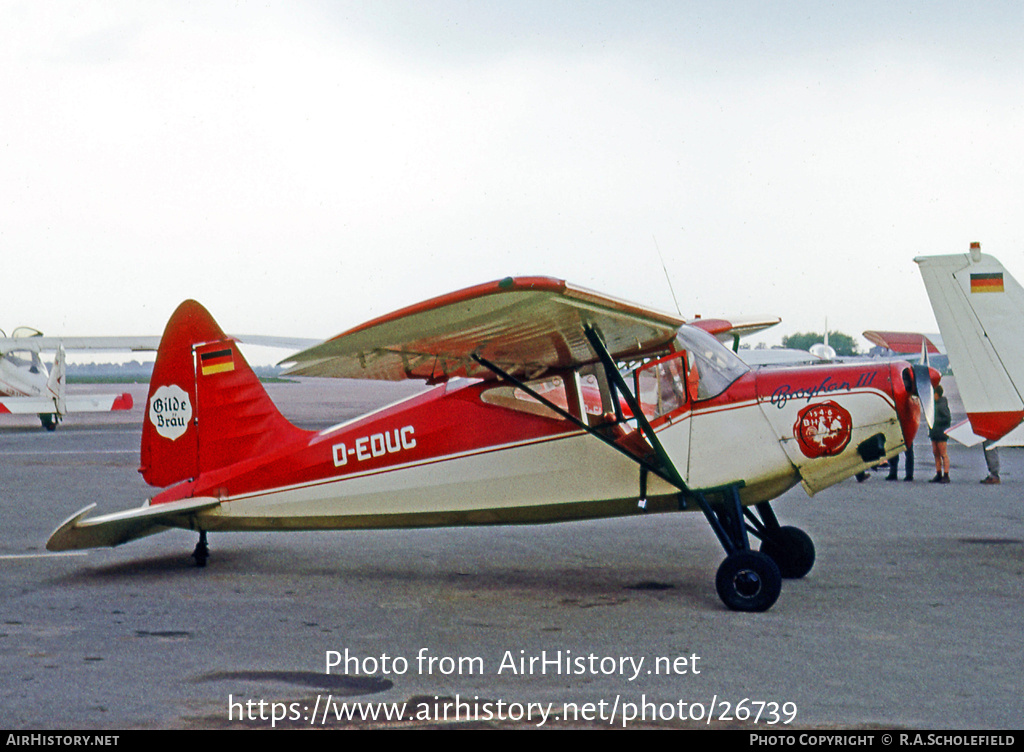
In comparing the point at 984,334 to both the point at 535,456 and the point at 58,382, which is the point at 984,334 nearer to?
the point at 535,456

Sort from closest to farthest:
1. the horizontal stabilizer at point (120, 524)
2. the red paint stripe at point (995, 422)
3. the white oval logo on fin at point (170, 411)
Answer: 1. the horizontal stabilizer at point (120, 524)
2. the white oval logo on fin at point (170, 411)
3. the red paint stripe at point (995, 422)

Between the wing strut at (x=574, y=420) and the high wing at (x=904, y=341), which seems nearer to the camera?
the wing strut at (x=574, y=420)

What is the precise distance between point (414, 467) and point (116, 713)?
3185 mm

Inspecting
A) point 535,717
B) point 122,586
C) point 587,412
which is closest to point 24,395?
point 122,586

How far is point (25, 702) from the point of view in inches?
165

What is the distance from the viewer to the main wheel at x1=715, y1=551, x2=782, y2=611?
590cm

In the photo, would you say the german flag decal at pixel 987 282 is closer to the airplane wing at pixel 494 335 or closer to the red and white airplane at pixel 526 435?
the red and white airplane at pixel 526 435

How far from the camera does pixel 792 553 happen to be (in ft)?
23.2

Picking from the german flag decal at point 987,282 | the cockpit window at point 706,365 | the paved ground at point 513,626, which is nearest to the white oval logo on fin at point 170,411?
the paved ground at point 513,626

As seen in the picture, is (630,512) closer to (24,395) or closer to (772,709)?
(772,709)

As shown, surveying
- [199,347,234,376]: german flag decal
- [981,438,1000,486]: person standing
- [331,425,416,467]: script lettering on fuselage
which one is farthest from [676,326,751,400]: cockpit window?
[981,438,1000,486]: person standing

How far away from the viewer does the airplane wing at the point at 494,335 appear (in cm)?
514

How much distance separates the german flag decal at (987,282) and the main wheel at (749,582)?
370 cm

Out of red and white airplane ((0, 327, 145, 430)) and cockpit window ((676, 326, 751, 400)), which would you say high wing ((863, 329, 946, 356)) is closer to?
cockpit window ((676, 326, 751, 400))
